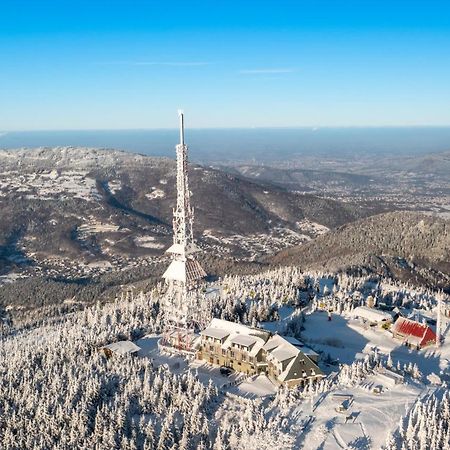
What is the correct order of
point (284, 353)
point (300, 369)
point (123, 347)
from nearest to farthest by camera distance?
point (300, 369)
point (284, 353)
point (123, 347)

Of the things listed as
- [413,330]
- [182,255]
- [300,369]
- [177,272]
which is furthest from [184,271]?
[413,330]

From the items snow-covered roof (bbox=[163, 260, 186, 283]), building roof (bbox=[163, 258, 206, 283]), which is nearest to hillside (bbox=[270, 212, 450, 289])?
building roof (bbox=[163, 258, 206, 283])

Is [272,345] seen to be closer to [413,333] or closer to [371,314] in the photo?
[413,333]

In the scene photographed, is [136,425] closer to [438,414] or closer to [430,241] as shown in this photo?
[438,414]

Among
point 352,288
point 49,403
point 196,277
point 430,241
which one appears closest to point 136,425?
point 49,403

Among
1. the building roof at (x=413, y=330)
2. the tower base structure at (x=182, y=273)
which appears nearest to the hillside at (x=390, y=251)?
the building roof at (x=413, y=330)

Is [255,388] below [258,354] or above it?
below
